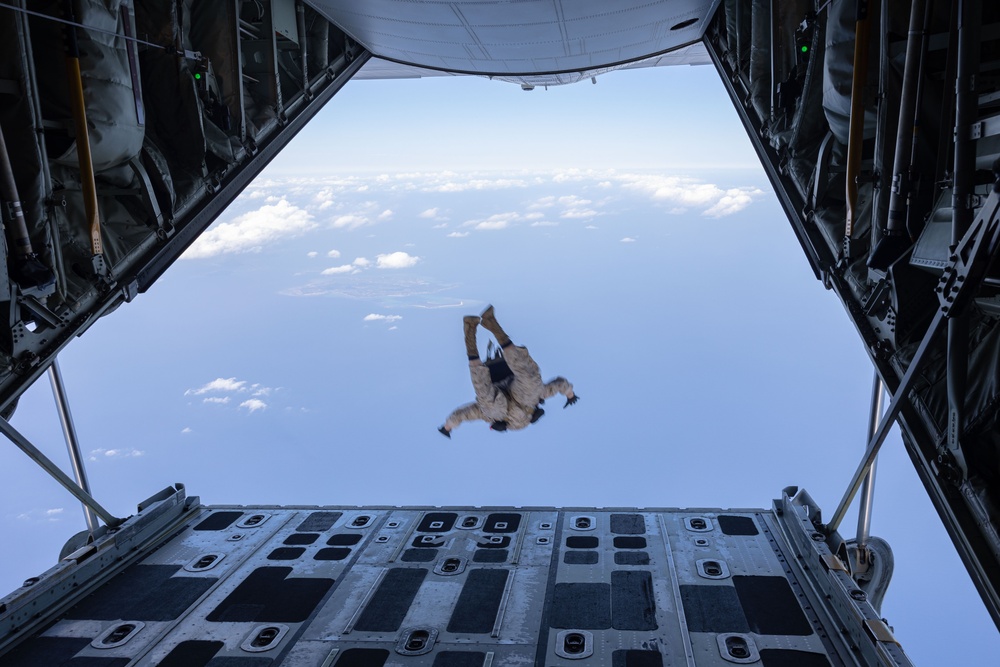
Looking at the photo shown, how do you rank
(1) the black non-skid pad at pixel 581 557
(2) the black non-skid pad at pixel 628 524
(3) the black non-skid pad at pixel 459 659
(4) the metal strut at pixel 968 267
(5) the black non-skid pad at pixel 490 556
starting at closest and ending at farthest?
1. (4) the metal strut at pixel 968 267
2. (3) the black non-skid pad at pixel 459 659
3. (1) the black non-skid pad at pixel 581 557
4. (5) the black non-skid pad at pixel 490 556
5. (2) the black non-skid pad at pixel 628 524

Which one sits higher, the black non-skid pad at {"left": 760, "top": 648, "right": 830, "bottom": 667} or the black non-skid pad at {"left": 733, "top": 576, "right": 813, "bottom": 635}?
the black non-skid pad at {"left": 760, "top": 648, "right": 830, "bottom": 667}

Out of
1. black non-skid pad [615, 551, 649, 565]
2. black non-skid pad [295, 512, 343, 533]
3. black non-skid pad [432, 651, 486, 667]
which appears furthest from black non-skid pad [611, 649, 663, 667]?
black non-skid pad [295, 512, 343, 533]

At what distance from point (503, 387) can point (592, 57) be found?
575cm

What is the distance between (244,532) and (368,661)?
161 inches

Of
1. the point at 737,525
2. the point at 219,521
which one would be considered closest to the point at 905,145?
the point at 737,525

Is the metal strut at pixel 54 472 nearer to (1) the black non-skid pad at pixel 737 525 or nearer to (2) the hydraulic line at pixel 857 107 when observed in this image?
(2) the hydraulic line at pixel 857 107

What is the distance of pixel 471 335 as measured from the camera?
34.8 feet

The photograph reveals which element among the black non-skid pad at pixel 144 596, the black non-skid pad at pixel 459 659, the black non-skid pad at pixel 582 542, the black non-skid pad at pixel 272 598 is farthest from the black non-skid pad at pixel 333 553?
the black non-skid pad at pixel 582 542

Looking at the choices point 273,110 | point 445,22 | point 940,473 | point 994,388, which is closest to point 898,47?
point 994,388

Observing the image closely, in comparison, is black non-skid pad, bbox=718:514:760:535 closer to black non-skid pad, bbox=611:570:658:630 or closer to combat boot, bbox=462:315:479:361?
black non-skid pad, bbox=611:570:658:630

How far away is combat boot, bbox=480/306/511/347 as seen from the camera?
1044cm

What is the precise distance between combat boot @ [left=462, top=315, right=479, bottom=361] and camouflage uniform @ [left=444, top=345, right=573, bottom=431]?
0.56ft

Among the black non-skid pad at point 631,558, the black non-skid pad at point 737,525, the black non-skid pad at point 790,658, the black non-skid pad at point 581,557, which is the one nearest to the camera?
the black non-skid pad at point 790,658

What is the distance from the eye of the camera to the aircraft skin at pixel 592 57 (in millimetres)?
3955
